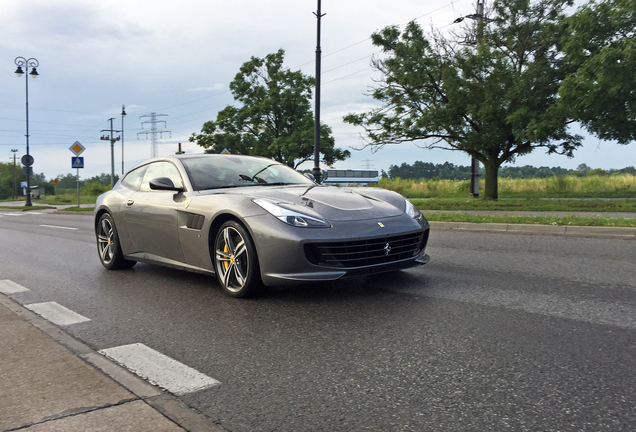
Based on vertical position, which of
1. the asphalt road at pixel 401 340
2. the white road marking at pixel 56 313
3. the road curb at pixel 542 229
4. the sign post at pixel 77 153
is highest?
the sign post at pixel 77 153

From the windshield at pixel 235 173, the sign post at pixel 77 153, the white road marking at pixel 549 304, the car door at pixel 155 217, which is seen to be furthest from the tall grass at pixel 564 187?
the car door at pixel 155 217

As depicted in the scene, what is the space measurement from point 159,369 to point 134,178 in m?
4.15

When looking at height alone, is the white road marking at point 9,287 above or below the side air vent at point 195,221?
below

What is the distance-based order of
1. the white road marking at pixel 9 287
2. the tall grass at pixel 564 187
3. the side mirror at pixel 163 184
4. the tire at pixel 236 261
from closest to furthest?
the tire at pixel 236 261, the side mirror at pixel 163 184, the white road marking at pixel 9 287, the tall grass at pixel 564 187

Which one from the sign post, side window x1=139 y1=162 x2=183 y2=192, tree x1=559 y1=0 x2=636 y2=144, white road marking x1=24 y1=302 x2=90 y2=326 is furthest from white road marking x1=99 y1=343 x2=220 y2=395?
the sign post

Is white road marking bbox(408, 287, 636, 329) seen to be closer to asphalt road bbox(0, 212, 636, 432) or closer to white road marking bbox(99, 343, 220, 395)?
asphalt road bbox(0, 212, 636, 432)

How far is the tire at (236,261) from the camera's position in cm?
475

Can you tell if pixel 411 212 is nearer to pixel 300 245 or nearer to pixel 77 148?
pixel 300 245

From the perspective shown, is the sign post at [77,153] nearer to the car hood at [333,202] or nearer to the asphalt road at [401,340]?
the asphalt road at [401,340]

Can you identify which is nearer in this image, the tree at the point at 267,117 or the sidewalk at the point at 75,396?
the sidewalk at the point at 75,396

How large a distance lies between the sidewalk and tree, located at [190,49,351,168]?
35948 mm

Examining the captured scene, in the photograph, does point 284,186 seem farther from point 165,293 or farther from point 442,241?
point 442,241

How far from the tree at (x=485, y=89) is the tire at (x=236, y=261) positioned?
16.7m

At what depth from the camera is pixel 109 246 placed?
7.03m
